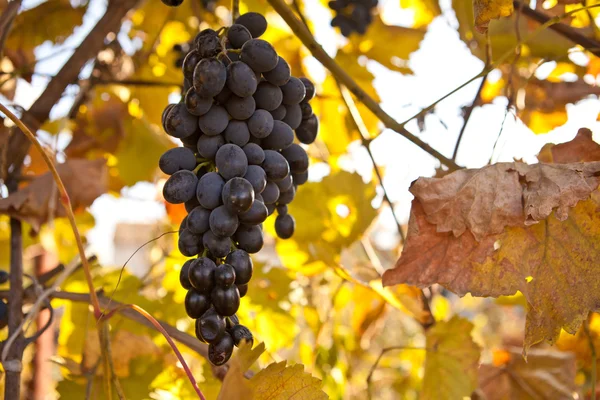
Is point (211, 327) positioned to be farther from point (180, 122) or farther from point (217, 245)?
point (180, 122)

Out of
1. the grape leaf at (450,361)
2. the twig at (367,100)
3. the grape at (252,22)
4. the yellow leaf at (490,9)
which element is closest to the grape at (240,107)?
the grape at (252,22)

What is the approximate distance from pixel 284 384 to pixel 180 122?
0.32 m

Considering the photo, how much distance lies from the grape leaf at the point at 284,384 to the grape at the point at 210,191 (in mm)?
201

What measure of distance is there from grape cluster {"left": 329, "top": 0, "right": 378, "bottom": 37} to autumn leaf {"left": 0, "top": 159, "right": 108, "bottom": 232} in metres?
0.62

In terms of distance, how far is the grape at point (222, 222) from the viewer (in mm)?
581

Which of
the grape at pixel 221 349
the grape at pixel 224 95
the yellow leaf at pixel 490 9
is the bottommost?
the grape at pixel 221 349

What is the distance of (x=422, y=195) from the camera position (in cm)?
70

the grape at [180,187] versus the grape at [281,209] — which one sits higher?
the grape at [281,209]

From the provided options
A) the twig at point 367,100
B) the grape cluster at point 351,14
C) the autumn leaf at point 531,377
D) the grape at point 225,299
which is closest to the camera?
the grape at point 225,299

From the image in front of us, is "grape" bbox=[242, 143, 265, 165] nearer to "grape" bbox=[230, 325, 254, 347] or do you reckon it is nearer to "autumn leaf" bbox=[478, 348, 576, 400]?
"grape" bbox=[230, 325, 254, 347]

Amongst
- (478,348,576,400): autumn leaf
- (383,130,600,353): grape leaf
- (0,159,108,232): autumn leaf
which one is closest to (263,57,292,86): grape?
(383,130,600,353): grape leaf

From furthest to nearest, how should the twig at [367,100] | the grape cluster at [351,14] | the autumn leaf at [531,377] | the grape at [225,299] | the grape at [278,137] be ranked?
1. the grape cluster at [351,14]
2. the autumn leaf at [531,377]
3. the twig at [367,100]
4. the grape at [278,137]
5. the grape at [225,299]

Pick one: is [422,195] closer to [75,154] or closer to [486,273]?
[486,273]

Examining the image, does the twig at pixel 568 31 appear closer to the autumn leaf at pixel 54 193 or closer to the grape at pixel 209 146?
the grape at pixel 209 146
